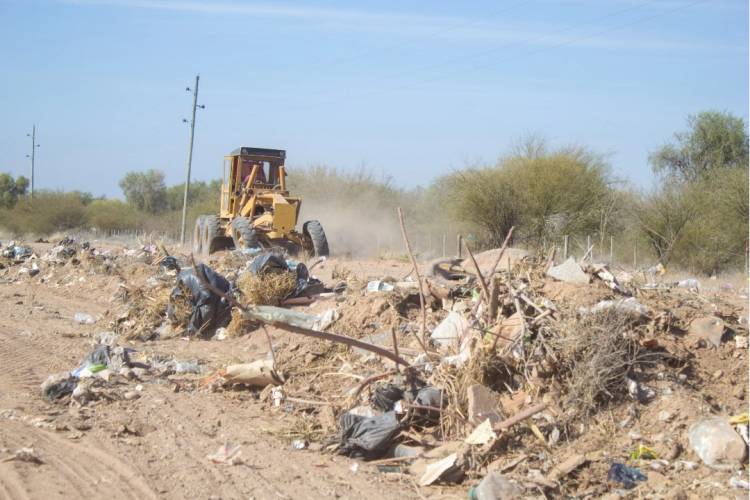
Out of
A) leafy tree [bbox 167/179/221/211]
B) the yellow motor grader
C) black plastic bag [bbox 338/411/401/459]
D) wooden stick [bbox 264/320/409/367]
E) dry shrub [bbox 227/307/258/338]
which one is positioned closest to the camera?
wooden stick [bbox 264/320/409/367]

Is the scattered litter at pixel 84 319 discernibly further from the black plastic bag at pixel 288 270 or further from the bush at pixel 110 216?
the bush at pixel 110 216

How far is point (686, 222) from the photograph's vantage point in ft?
72.2

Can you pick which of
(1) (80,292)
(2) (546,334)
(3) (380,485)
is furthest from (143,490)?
(1) (80,292)

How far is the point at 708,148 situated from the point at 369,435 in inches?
1205

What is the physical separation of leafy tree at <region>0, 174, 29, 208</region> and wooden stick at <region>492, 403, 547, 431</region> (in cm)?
6350

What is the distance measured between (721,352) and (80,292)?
11.7 m

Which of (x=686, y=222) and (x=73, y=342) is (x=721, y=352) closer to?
(x=73, y=342)

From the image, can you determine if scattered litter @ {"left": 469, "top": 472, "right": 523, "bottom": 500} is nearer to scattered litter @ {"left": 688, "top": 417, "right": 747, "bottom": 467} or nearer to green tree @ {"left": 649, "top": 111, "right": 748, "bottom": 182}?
scattered litter @ {"left": 688, "top": 417, "right": 747, "bottom": 467}

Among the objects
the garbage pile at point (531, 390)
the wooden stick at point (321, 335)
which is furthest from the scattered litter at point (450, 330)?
the wooden stick at point (321, 335)

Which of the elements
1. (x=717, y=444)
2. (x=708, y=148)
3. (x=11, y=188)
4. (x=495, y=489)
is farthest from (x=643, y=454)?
(x=11, y=188)

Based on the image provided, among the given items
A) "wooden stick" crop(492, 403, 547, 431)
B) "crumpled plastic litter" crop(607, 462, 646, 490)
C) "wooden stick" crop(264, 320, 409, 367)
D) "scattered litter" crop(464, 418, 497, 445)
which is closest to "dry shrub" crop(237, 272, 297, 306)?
"wooden stick" crop(264, 320, 409, 367)

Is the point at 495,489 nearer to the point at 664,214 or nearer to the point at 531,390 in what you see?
the point at 531,390

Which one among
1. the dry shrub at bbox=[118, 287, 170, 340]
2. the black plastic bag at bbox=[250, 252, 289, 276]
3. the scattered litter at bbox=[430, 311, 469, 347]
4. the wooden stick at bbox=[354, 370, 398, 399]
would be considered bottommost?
the dry shrub at bbox=[118, 287, 170, 340]

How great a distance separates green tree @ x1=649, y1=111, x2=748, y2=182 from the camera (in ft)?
103
